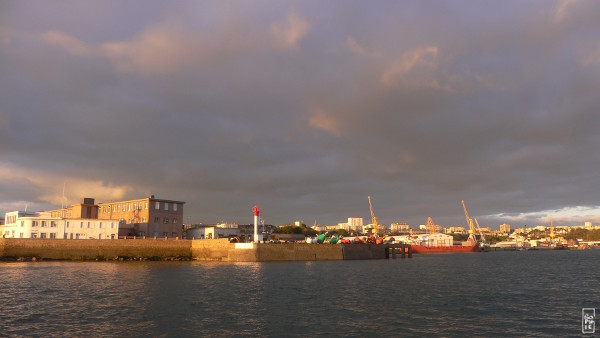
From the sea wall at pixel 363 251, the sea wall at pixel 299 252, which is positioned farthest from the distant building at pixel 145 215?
the sea wall at pixel 363 251

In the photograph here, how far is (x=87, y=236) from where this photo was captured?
11138 cm

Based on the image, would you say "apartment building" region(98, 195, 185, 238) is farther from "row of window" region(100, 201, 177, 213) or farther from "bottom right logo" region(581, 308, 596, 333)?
"bottom right logo" region(581, 308, 596, 333)

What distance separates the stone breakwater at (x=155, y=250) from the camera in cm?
9400

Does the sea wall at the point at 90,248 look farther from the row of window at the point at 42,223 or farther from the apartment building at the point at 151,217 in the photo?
the apartment building at the point at 151,217

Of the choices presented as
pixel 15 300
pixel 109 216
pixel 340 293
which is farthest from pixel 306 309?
pixel 109 216

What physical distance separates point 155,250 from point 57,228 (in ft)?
92.3

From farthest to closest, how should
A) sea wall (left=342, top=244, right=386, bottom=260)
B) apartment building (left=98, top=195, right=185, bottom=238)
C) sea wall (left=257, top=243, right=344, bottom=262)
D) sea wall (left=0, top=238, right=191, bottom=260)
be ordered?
apartment building (left=98, top=195, right=185, bottom=238)
sea wall (left=342, top=244, right=386, bottom=260)
sea wall (left=257, top=243, right=344, bottom=262)
sea wall (left=0, top=238, right=191, bottom=260)

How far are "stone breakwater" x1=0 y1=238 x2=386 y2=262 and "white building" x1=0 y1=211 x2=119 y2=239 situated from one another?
13.0 m

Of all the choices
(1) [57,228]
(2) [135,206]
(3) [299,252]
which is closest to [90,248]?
(1) [57,228]

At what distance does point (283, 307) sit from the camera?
3853cm

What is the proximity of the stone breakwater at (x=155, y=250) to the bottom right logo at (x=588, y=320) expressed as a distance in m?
73.4

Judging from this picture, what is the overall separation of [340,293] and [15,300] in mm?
32489

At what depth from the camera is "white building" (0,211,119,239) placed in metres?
106

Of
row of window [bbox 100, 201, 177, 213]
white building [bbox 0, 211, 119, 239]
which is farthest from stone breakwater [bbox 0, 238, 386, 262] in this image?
row of window [bbox 100, 201, 177, 213]
